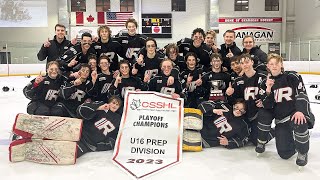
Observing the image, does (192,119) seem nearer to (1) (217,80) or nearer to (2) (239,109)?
(2) (239,109)

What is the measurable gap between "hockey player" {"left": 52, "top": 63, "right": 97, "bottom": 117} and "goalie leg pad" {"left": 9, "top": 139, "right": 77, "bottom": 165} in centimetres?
73

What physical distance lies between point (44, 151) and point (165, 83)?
154cm

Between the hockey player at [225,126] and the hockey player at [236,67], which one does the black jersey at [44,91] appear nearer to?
the hockey player at [225,126]

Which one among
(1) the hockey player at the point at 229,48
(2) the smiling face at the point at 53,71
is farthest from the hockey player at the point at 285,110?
(2) the smiling face at the point at 53,71

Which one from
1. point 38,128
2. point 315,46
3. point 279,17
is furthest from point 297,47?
point 38,128

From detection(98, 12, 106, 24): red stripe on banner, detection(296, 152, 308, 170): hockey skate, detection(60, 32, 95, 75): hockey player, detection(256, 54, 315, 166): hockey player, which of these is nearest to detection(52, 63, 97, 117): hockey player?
detection(60, 32, 95, 75): hockey player

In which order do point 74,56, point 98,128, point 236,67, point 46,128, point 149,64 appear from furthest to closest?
point 74,56 → point 149,64 → point 236,67 → point 98,128 → point 46,128

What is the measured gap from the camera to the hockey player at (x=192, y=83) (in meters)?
4.05

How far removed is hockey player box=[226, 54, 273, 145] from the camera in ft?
11.0

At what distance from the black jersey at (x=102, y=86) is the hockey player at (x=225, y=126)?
3.80 feet

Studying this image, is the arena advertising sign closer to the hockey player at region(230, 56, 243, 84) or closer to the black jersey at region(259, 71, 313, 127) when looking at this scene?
the hockey player at region(230, 56, 243, 84)

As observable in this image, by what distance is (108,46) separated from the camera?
4.50 metres

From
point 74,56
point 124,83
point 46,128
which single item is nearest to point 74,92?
point 124,83

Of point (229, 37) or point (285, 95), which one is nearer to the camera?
point (285, 95)
